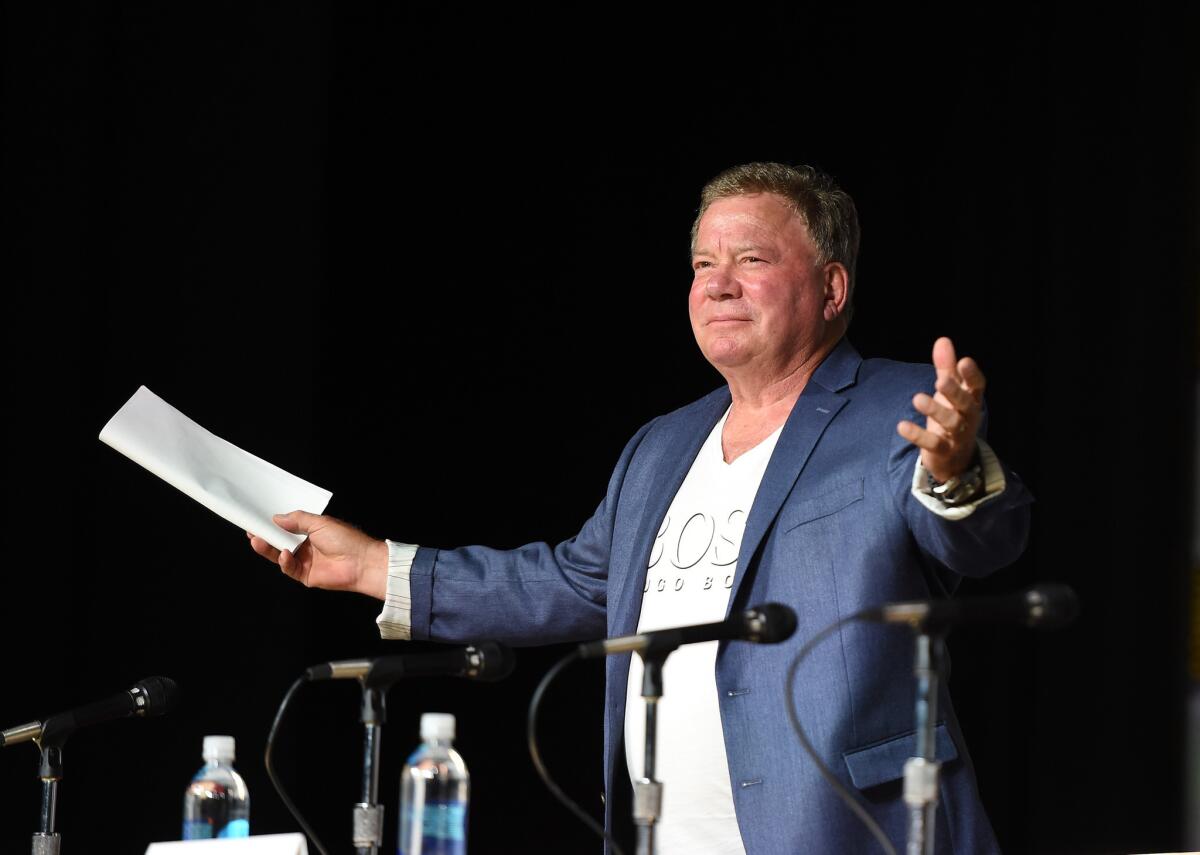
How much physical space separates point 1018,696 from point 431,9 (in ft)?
Answer: 7.00

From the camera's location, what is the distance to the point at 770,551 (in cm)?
216

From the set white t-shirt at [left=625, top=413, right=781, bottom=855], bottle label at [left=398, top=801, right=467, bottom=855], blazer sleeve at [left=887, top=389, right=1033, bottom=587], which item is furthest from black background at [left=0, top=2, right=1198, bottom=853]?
bottle label at [left=398, top=801, right=467, bottom=855]

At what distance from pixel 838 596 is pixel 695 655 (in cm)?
23

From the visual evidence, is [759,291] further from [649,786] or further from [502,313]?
[502,313]

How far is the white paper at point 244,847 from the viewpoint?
1.50 meters

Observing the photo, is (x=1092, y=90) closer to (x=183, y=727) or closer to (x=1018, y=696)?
(x=1018, y=696)

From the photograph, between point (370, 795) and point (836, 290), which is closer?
point (370, 795)

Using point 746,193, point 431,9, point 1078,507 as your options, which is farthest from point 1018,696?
point 431,9

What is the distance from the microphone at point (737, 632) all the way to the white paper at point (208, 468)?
104 centimetres

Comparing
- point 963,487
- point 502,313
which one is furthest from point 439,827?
point 502,313

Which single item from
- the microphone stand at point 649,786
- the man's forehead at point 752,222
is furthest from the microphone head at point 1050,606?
the man's forehead at point 752,222

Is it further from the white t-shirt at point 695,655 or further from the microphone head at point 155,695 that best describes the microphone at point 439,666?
the white t-shirt at point 695,655

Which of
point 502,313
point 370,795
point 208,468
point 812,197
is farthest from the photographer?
point 502,313

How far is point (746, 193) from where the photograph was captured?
253 cm
